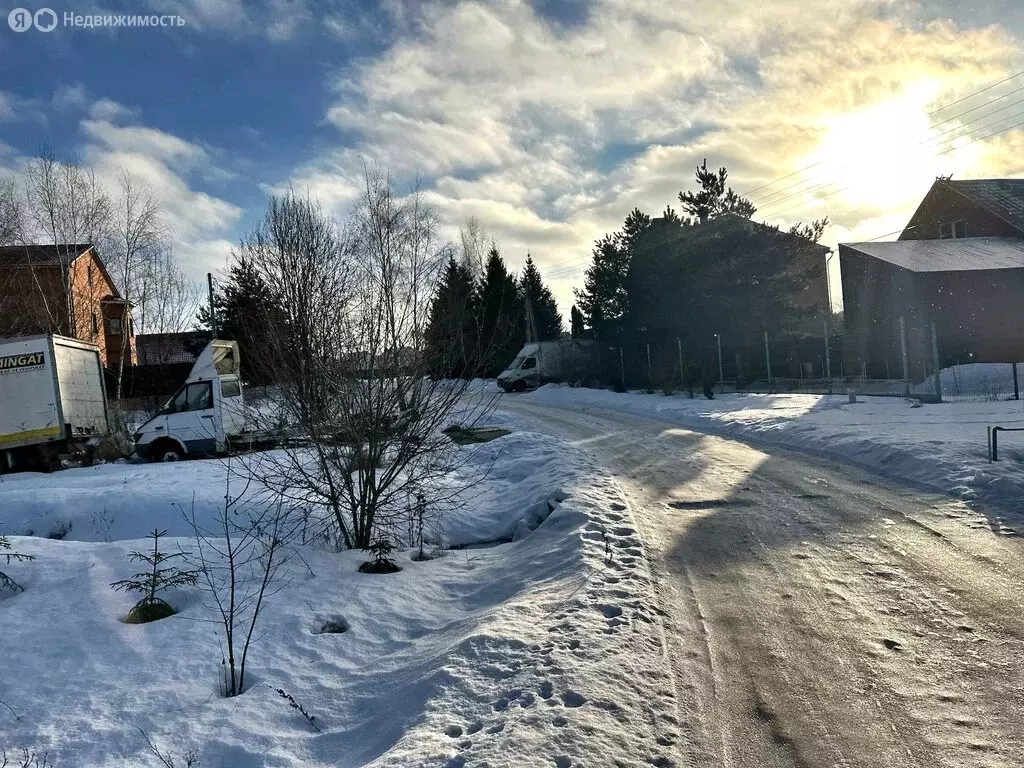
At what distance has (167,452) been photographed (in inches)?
670

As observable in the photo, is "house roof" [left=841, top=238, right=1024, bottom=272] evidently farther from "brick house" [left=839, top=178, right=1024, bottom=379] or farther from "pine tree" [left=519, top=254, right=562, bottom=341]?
"pine tree" [left=519, top=254, right=562, bottom=341]

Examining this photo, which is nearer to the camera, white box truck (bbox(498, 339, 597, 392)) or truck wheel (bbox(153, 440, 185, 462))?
truck wheel (bbox(153, 440, 185, 462))

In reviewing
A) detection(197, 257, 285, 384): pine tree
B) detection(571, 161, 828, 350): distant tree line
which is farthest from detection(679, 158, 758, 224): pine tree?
detection(197, 257, 285, 384): pine tree

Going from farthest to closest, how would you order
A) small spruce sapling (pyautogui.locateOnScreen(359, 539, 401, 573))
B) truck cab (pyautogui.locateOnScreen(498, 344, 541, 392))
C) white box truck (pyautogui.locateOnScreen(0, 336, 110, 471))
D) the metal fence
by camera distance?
truck cab (pyautogui.locateOnScreen(498, 344, 541, 392)) < the metal fence < white box truck (pyautogui.locateOnScreen(0, 336, 110, 471)) < small spruce sapling (pyautogui.locateOnScreen(359, 539, 401, 573))

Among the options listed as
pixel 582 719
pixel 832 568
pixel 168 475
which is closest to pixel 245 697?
pixel 582 719

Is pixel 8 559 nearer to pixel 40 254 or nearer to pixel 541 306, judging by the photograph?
pixel 40 254

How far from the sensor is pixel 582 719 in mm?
3650

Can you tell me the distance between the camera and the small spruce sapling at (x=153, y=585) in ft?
17.5

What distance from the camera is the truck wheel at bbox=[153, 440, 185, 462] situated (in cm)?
1695

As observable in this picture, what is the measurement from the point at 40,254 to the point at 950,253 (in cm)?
3693

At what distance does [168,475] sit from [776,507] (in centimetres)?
970

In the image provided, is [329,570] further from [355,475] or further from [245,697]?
[245,697]

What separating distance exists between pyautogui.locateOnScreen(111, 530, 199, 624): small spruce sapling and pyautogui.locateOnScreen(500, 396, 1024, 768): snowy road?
3819 millimetres

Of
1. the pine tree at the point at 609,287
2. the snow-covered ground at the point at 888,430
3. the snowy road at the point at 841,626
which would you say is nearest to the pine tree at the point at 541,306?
the pine tree at the point at 609,287
